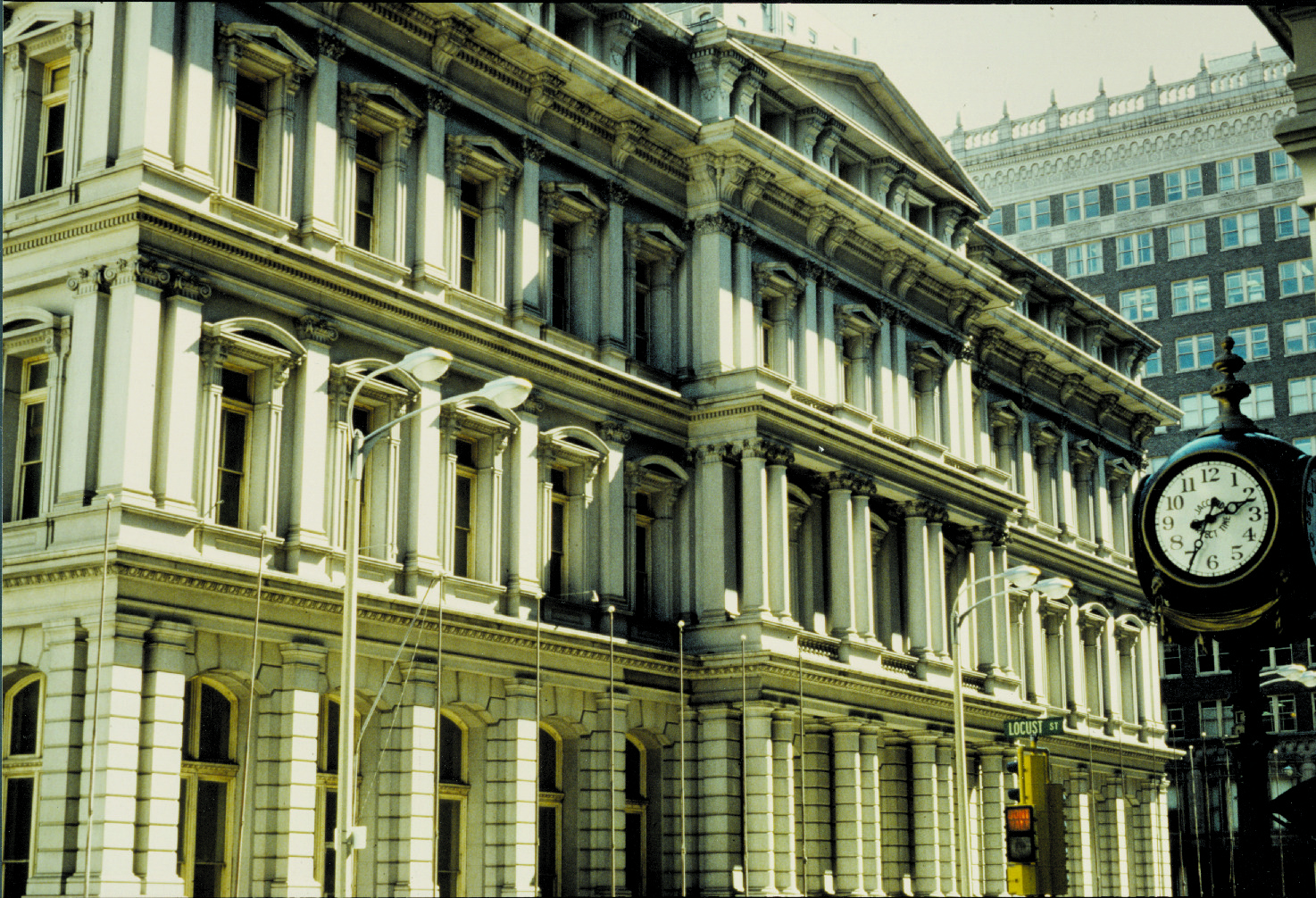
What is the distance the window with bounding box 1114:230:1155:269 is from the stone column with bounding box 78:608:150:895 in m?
67.6

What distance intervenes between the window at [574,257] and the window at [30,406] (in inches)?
492

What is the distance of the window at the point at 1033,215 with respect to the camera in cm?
8531

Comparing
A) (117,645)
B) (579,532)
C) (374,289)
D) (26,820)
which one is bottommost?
(26,820)

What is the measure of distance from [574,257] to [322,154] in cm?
843

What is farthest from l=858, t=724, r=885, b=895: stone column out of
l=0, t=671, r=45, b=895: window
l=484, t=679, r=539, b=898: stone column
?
l=0, t=671, r=45, b=895: window

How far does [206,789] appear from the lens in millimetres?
26984

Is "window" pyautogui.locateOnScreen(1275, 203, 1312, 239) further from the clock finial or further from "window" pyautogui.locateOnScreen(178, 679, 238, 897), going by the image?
the clock finial

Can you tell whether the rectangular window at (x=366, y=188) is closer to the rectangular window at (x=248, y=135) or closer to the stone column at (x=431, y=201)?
the stone column at (x=431, y=201)

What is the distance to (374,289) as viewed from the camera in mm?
29953

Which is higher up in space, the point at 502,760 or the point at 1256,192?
the point at 1256,192

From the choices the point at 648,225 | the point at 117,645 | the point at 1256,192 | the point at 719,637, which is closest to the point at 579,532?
the point at 719,637

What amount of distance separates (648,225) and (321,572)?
46.1 feet

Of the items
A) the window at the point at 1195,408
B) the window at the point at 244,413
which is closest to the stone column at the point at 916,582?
the window at the point at 244,413

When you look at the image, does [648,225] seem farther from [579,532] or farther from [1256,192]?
[1256,192]
